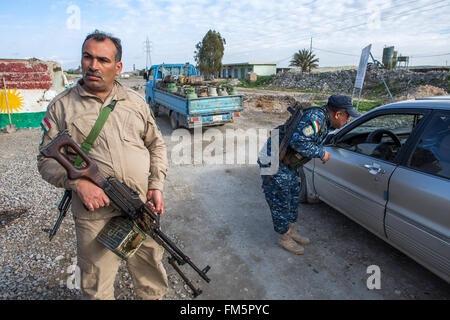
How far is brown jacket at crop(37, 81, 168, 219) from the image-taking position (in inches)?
63.2

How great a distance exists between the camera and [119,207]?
5.57 feet

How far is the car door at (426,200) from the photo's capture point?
197 cm

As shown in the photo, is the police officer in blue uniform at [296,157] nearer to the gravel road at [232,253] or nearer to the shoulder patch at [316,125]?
the shoulder patch at [316,125]

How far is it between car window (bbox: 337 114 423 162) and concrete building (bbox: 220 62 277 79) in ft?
161

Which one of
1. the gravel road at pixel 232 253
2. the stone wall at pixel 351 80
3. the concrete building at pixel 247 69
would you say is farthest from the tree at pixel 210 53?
the gravel road at pixel 232 253

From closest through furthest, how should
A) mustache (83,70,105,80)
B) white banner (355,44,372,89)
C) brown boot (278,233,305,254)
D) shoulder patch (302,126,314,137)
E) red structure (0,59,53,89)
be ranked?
mustache (83,70,105,80)
shoulder patch (302,126,314,137)
brown boot (278,233,305,254)
white banner (355,44,372,89)
red structure (0,59,53,89)

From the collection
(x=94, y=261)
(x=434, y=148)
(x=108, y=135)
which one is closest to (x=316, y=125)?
(x=434, y=148)

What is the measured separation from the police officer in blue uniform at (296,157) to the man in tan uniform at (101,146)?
1313mm

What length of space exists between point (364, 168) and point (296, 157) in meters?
0.66

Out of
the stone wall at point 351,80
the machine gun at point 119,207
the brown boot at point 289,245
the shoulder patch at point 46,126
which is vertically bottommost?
the brown boot at point 289,245

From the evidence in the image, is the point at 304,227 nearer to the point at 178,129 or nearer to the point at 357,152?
the point at 357,152

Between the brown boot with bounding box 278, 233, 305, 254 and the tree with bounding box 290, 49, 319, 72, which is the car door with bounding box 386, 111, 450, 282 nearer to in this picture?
the brown boot with bounding box 278, 233, 305, 254

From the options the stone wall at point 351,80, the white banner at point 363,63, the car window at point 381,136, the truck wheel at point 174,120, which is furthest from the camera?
the stone wall at point 351,80

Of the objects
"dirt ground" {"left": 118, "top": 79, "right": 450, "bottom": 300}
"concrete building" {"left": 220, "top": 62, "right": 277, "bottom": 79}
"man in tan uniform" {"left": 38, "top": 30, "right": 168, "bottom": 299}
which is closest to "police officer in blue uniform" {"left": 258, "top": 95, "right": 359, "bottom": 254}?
"dirt ground" {"left": 118, "top": 79, "right": 450, "bottom": 300}
